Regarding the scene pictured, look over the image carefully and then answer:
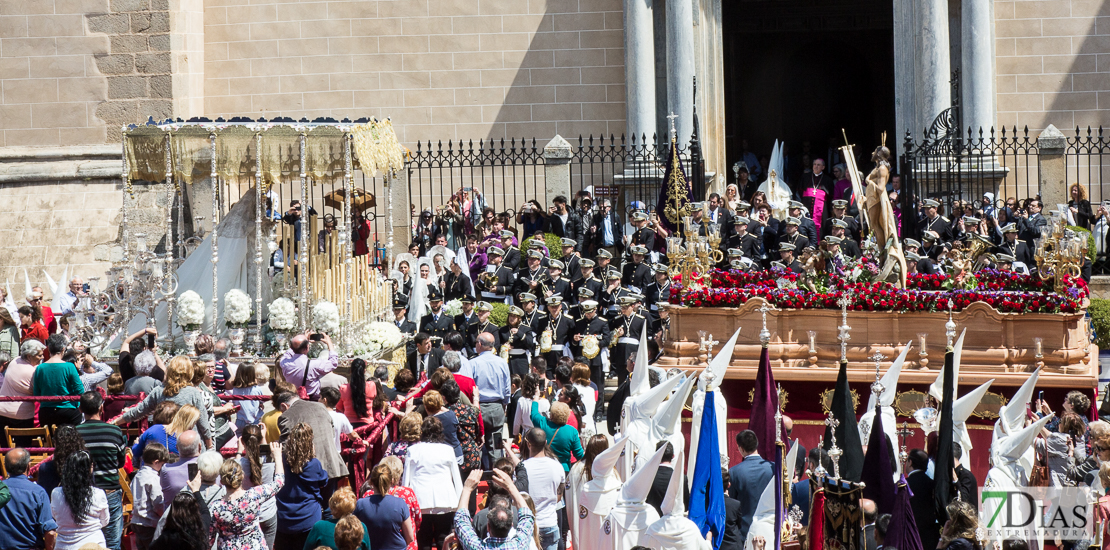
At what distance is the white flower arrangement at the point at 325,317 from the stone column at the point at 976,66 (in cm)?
1108

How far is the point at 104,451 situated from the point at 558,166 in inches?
464

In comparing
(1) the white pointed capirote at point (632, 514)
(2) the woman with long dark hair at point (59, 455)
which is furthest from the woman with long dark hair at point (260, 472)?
(1) the white pointed capirote at point (632, 514)

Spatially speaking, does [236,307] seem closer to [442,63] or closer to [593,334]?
[593,334]

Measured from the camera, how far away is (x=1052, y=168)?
63.4ft

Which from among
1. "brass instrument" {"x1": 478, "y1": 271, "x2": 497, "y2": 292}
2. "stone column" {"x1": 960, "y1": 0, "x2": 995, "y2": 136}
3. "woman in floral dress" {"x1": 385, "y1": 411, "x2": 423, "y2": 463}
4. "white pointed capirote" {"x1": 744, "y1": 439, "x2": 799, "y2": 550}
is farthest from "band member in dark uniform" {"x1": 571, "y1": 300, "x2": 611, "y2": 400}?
"stone column" {"x1": 960, "y1": 0, "x2": 995, "y2": 136}

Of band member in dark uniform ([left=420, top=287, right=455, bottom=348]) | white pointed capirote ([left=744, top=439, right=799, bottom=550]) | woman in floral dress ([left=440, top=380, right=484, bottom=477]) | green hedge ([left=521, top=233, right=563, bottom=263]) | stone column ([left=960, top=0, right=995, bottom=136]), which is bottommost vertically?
white pointed capirote ([left=744, top=439, right=799, bottom=550])

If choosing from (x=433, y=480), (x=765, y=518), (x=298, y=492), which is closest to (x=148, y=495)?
(x=298, y=492)

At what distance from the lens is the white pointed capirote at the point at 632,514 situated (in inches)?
291

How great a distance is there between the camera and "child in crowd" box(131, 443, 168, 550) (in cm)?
839

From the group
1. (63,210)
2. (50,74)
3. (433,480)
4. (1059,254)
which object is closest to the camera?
(433,480)

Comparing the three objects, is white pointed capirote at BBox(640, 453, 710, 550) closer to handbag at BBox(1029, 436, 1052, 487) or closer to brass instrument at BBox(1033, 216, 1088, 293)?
handbag at BBox(1029, 436, 1052, 487)

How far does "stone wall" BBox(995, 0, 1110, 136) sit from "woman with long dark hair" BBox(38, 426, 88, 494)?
1686cm

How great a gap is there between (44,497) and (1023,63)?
17656 mm

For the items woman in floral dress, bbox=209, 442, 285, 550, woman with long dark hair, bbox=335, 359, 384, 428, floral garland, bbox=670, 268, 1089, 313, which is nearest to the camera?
woman in floral dress, bbox=209, 442, 285, 550
